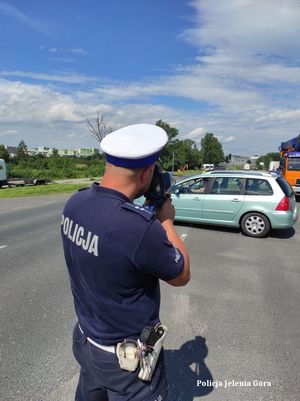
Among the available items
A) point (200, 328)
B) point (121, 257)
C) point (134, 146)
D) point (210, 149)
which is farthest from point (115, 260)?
point (210, 149)

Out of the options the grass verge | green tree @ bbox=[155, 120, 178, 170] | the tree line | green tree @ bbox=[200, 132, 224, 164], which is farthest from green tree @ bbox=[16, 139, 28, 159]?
the grass verge

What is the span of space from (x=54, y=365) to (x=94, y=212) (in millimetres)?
2184

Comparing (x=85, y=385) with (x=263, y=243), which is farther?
(x=263, y=243)

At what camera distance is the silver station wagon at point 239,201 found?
8695mm

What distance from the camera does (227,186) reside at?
9.36 m

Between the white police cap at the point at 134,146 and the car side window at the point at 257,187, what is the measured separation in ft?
25.9

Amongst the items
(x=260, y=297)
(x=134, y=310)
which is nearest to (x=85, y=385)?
(x=134, y=310)

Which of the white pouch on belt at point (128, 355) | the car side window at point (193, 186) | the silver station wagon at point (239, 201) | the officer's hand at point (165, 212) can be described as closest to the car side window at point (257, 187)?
the silver station wagon at point (239, 201)

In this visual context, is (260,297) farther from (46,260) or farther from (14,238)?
(14,238)

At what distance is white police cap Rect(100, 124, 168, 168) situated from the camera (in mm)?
1417

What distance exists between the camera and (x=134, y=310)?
5.01 feet

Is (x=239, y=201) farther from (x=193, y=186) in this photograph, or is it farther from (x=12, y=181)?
(x=12, y=181)

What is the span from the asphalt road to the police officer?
1.30 m

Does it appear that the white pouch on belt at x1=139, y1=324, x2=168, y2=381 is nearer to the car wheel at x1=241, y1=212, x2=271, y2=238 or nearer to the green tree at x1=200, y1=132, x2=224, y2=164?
the car wheel at x1=241, y1=212, x2=271, y2=238
